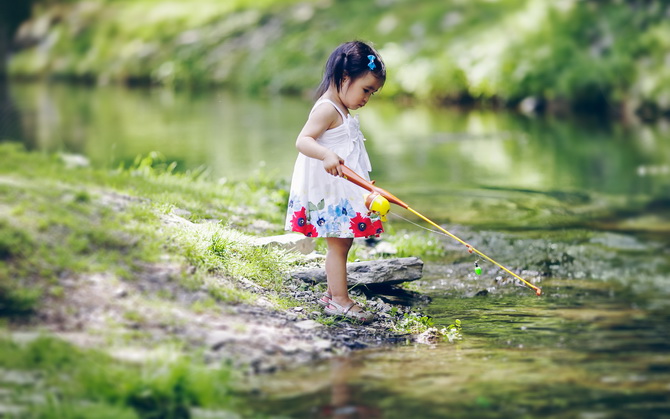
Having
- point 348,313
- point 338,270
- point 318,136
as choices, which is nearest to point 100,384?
point 348,313

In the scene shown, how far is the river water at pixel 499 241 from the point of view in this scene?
4.16 metres

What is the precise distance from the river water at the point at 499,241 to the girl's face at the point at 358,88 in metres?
1.46

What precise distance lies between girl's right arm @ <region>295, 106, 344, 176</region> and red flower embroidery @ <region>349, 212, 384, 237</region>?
353 millimetres

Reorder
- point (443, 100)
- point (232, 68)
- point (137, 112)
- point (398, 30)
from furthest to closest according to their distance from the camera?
point (232, 68)
point (398, 30)
point (443, 100)
point (137, 112)

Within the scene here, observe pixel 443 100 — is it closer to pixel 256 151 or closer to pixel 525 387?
pixel 256 151

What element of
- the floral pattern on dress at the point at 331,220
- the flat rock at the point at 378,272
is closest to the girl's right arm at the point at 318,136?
the floral pattern on dress at the point at 331,220

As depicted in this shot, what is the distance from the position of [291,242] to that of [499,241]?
243cm

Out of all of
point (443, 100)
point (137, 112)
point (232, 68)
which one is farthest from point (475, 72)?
point (232, 68)

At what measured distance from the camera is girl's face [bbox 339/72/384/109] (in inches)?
218

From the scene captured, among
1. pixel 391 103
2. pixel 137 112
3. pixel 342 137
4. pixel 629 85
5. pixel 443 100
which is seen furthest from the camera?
pixel 391 103

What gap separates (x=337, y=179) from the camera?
5.55 meters

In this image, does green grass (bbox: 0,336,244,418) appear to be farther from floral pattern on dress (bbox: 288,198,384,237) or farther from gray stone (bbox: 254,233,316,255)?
gray stone (bbox: 254,233,316,255)

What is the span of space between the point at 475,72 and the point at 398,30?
533 cm

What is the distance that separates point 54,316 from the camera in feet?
13.8
